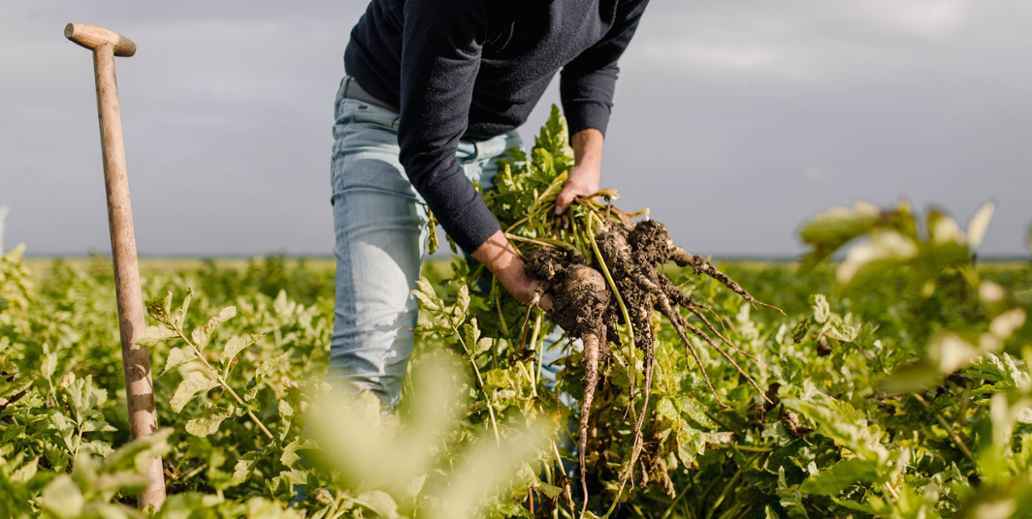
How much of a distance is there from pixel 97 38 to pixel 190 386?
0.83 metres

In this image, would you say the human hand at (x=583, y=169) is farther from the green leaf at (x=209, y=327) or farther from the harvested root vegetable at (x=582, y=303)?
the green leaf at (x=209, y=327)

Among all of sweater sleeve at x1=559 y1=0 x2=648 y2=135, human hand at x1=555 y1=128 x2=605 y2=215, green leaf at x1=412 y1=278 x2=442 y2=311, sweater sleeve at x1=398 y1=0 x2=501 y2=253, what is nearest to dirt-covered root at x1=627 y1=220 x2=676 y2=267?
human hand at x1=555 y1=128 x2=605 y2=215

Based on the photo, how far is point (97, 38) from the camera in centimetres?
180

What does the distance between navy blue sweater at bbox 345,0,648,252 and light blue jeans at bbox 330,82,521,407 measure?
0.15 metres

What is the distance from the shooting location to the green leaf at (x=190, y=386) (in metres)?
1.62

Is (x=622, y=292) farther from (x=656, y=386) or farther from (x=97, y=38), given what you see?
(x=97, y=38)

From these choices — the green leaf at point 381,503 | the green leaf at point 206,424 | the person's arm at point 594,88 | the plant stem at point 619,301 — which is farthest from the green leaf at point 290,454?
the person's arm at point 594,88

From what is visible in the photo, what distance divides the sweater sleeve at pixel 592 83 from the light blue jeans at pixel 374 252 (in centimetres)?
73

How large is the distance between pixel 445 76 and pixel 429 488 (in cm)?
98

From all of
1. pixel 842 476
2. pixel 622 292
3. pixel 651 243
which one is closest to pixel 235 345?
pixel 622 292

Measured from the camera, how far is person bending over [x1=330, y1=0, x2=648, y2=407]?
198 centimetres

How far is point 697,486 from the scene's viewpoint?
2.24 metres

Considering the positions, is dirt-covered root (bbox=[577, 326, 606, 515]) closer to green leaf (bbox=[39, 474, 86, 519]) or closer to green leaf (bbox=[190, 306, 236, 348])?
green leaf (bbox=[190, 306, 236, 348])

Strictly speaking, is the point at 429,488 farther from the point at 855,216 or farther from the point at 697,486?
the point at 855,216
